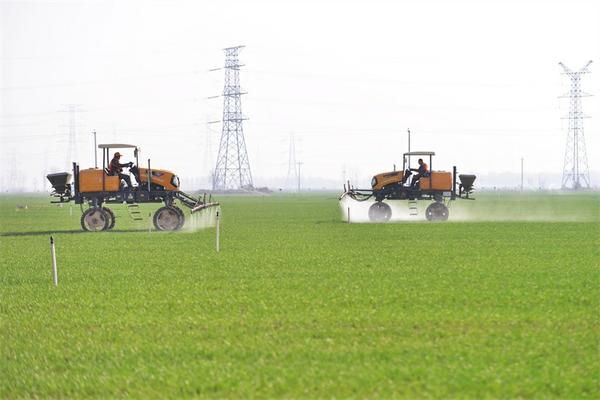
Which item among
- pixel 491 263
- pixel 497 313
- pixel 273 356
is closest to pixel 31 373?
pixel 273 356

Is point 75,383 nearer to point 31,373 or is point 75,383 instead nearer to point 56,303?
point 31,373

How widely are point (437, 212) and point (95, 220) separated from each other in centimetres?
1552

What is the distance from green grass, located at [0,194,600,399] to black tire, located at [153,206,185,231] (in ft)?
31.2

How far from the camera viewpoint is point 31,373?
8383 mm

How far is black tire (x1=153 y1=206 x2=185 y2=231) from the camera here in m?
29.7

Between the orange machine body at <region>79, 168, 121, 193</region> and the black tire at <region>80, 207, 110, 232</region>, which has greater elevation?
the orange machine body at <region>79, 168, 121, 193</region>

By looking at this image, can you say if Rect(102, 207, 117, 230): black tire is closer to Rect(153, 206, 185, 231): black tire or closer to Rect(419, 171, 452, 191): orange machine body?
Rect(153, 206, 185, 231): black tire

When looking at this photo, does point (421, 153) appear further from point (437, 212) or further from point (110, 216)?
point (110, 216)

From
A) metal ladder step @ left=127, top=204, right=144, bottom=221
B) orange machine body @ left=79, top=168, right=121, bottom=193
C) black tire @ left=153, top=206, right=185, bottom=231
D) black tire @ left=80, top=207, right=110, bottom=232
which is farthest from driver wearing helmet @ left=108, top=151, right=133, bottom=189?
black tire @ left=80, top=207, right=110, bottom=232

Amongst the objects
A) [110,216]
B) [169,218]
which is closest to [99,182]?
[110,216]

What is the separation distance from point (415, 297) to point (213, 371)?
202 inches

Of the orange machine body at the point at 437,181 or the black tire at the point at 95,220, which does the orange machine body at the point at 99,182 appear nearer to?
the black tire at the point at 95,220

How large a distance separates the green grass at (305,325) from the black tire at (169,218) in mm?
9515

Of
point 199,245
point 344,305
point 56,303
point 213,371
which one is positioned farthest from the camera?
point 199,245
